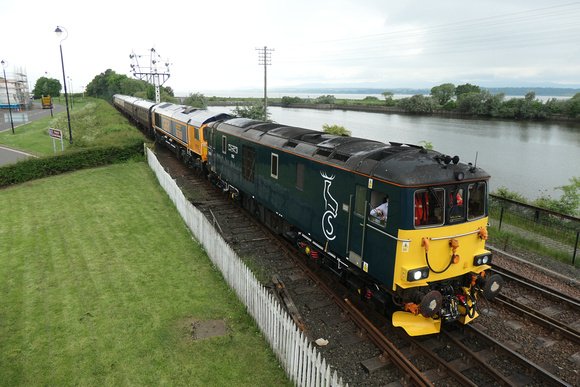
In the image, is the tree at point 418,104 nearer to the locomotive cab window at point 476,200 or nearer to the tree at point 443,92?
the tree at point 443,92

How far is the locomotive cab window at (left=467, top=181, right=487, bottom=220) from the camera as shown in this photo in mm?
7277

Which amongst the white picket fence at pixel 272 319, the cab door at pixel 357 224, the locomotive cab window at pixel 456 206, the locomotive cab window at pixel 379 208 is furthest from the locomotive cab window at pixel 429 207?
the white picket fence at pixel 272 319

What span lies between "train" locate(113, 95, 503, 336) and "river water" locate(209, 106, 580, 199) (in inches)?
814

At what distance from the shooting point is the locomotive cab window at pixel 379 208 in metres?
7.02

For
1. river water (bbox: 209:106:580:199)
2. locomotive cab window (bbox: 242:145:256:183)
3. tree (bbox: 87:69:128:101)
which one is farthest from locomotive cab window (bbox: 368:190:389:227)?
tree (bbox: 87:69:128:101)

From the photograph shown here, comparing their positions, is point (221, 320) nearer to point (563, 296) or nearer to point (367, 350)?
point (367, 350)

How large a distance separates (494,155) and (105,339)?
123 ft

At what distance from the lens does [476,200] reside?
291 inches

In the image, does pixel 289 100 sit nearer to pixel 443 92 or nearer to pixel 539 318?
pixel 443 92

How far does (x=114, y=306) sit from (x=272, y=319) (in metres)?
4.01

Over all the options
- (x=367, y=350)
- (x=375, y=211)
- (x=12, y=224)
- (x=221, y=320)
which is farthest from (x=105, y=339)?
(x=12, y=224)

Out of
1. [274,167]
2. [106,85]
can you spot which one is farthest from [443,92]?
[106,85]

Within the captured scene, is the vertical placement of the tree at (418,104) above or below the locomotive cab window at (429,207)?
above

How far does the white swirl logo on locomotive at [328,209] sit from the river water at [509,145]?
21.4 metres
